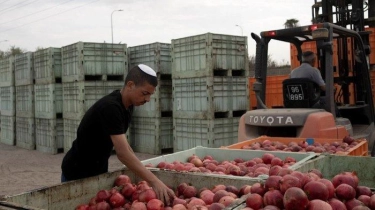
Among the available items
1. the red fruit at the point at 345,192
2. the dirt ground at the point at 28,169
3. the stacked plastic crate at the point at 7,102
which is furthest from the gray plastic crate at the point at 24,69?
the red fruit at the point at 345,192

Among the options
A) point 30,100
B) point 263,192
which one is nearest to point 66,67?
point 30,100

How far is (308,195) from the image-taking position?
9.15 ft

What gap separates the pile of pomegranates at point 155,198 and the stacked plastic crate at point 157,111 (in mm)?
7825

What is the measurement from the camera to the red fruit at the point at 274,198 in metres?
2.79

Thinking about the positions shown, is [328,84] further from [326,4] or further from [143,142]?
[143,142]

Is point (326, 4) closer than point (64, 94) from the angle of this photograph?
Yes

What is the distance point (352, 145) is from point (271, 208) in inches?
→ 126

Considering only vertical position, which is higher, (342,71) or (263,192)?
(342,71)

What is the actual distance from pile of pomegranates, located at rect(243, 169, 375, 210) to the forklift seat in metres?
3.22

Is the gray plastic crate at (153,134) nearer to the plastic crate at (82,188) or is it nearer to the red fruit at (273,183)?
the plastic crate at (82,188)

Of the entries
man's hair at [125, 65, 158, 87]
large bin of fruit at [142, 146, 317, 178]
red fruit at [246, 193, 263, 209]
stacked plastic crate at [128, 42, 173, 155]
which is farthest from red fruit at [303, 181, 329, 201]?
stacked plastic crate at [128, 42, 173, 155]

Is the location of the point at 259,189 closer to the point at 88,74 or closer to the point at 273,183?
the point at 273,183

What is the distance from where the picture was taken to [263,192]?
302cm

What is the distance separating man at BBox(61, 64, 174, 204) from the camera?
3.46 m
